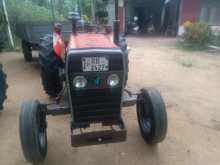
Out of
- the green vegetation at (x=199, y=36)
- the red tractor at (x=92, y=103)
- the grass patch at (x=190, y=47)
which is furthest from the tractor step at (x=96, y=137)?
the green vegetation at (x=199, y=36)

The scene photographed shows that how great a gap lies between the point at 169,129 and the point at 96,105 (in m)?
1.33

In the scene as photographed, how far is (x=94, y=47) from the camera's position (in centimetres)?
205

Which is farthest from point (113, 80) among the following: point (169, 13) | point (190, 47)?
point (169, 13)

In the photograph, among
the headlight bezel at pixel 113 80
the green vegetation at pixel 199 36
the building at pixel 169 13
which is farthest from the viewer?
the building at pixel 169 13

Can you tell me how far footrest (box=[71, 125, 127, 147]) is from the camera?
2.10 metres

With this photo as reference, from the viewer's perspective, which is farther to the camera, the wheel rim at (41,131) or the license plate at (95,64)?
the wheel rim at (41,131)

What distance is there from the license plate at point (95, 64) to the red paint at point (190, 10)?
1061 cm

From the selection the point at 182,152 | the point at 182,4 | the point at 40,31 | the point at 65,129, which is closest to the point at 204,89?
the point at 182,152

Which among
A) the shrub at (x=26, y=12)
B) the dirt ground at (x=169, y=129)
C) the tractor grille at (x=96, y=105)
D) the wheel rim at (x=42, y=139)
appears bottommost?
the dirt ground at (x=169, y=129)

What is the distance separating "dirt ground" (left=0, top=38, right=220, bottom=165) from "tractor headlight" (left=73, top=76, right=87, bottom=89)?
3.02 ft

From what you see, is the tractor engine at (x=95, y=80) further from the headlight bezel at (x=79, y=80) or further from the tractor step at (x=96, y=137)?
the tractor step at (x=96, y=137)

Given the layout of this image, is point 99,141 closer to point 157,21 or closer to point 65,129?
point 65,129

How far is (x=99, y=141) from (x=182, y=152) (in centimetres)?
106

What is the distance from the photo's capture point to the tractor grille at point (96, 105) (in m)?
2.13
